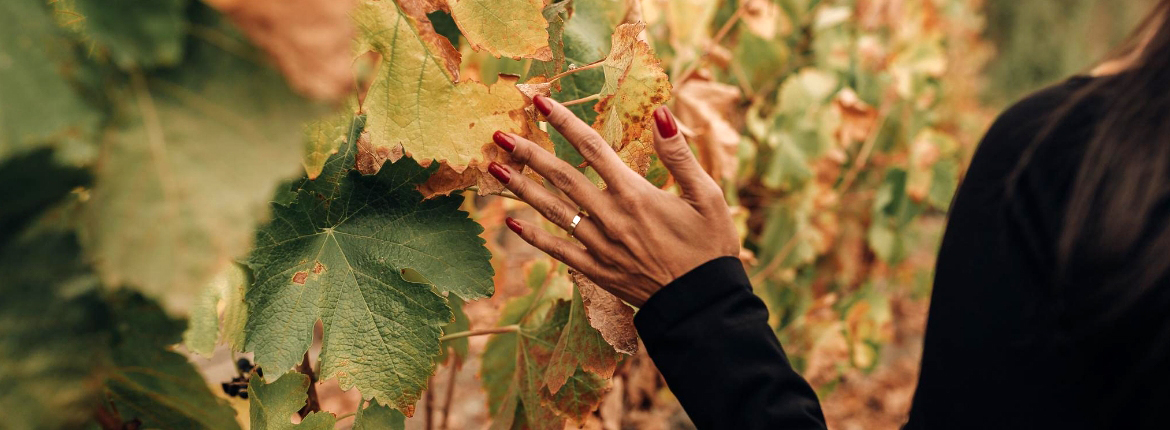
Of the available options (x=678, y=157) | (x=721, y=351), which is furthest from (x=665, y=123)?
(x=721, y=351)

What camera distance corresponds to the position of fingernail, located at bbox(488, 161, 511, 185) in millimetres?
803

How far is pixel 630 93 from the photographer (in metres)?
0.91

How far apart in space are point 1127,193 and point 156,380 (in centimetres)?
88

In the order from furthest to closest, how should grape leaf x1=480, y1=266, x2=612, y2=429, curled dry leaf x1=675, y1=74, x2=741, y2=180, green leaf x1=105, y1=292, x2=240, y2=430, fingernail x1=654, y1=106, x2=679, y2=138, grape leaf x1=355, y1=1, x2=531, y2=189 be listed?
curled dry leaf x1=675, y1=74, x2=741, y2=180 < grape leaf x1=480, y1=266, x2=612, y2=429 < fingernail x1=654, y1=106, x2=679, y2=138 < grape leaf x1=355, y1=1, x2=531, y2=189 < green leaf x1=105, y1=292, x2=240, y2=430

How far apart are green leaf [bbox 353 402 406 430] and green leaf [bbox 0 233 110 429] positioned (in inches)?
18.5

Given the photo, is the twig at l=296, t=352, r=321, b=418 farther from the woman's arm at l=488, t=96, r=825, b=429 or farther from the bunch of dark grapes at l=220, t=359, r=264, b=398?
the woman's arm at l=488, t=96, r=825, b=429

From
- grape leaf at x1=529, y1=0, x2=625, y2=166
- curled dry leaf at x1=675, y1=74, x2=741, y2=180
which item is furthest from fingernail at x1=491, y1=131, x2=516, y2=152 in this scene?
curled dry leaf at x1=675, y1=74, x2=741, y2=180

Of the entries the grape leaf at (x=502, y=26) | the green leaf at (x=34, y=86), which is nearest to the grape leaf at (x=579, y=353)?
the grape leaf at (x=502, y=26)

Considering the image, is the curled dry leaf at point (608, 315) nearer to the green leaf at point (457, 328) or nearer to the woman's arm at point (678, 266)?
the woman's arm at point (678, 266)

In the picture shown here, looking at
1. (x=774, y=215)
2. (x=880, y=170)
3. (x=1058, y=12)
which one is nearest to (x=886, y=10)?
(x=880, y=170)

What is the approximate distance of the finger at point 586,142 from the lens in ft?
2.71

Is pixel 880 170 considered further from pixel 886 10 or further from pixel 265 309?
pixel 265 309

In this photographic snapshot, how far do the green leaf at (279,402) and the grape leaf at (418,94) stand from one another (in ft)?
0.94

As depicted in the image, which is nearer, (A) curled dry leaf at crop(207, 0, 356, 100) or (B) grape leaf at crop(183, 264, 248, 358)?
(A) curled dry leaf at crop(207, 0, 356, 100)
